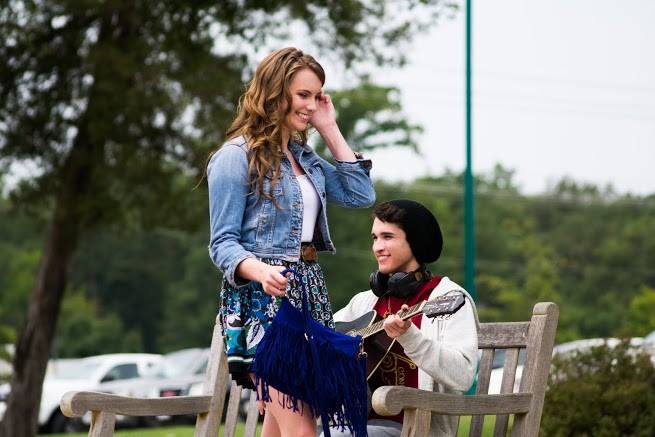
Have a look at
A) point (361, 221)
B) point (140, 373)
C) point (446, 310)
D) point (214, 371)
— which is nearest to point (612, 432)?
point (214, 371)

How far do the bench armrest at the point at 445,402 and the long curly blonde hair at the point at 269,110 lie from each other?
2.24ft

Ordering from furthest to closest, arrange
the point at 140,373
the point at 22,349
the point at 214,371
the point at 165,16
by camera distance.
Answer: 1. the point at 140,373
2. the point at 22,349
3. the point at 165,16
4. the point at 214,371

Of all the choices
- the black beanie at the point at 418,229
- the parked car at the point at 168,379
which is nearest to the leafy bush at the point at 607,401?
the black beanie at the point at 418,229

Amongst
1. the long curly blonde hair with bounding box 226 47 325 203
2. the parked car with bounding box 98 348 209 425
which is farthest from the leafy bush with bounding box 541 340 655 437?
the parked car with bounding box 98 348 209 425

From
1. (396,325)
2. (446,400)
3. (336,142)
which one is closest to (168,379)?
(336,142)

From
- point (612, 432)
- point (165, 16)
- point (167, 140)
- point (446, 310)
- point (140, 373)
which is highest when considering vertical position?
point (165, 16)

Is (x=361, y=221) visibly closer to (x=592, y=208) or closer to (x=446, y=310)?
(x=592, y=208)

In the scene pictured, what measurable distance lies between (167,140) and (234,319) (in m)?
11.9

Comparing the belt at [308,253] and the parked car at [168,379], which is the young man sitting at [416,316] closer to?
the belt at [308,253]

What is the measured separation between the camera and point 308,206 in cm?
389

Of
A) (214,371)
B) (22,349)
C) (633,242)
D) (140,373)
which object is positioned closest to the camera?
(214,371)

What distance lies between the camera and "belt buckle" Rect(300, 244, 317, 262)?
12.7 feet

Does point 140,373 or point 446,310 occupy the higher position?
point 446,310

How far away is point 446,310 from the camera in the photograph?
371 cm
